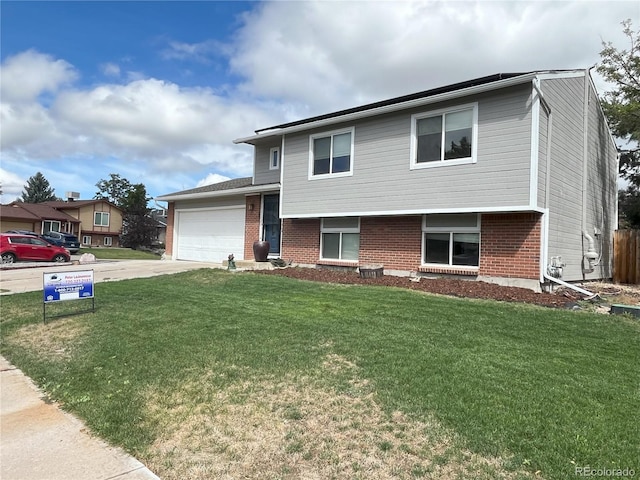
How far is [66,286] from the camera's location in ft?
27.4

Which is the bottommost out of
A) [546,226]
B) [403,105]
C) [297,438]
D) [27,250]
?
[297,438]

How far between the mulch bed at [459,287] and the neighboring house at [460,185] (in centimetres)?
54

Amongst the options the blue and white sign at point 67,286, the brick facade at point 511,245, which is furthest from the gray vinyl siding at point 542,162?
the blue and white sign at point 67,286

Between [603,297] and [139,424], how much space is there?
1059cm

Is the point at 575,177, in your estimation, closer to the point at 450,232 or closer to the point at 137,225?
the point at 450,232

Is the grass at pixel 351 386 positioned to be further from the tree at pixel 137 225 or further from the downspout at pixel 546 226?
the tree at pixel 137 225

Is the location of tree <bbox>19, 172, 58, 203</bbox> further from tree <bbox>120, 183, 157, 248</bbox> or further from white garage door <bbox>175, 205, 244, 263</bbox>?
white garage door <bbox>175, 205, 244, 263</bbox>

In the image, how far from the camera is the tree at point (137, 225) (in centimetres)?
4762

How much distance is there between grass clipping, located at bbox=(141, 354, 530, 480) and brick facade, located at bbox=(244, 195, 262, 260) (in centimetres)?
1326

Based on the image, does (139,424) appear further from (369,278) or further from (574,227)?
(574,227)

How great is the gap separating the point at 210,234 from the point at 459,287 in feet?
42.0

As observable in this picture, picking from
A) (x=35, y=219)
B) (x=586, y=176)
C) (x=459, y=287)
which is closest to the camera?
(x=459, y=287)

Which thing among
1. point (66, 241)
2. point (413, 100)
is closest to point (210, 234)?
point (413, 100)

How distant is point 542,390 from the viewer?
428cm
